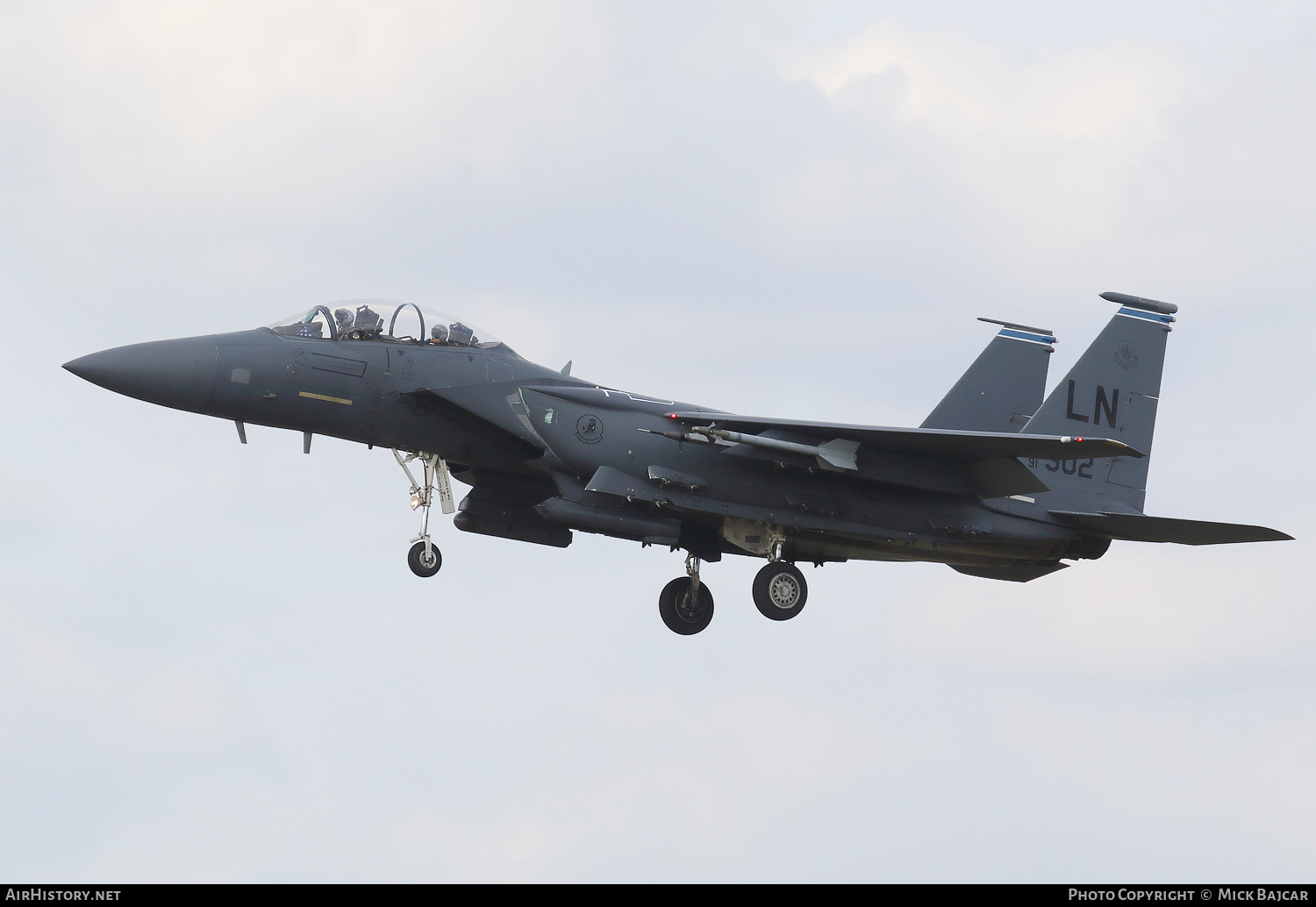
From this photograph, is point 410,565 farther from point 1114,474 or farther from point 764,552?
point 1114,474

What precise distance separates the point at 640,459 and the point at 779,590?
9.24ft

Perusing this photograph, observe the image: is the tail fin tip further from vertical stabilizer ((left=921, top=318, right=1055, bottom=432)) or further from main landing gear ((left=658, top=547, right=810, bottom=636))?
main landing gear ((left=658, top=547, right=810, bottom=636))

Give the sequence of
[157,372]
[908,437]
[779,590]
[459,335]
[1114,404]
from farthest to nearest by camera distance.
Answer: [1114,404]
[779,590]
[459,335]
[908,437]
[157,372]

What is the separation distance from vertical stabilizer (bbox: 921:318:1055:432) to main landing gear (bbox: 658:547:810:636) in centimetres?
344

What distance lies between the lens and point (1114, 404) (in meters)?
25.6

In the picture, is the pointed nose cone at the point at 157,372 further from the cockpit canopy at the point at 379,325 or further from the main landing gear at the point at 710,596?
the main landing gear at the point at 710,596

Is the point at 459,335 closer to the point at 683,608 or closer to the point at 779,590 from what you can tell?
the point at 683,608

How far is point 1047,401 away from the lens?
2534 centimetres

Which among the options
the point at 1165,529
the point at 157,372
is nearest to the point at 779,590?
the point at 1165,529

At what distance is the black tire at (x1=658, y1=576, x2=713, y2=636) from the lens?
2503 cm

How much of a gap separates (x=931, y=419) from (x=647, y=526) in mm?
4982

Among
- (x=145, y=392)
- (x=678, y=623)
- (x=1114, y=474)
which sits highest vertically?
(x=1114, y=474)

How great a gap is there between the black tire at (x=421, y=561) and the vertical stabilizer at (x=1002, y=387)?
7631 mm
